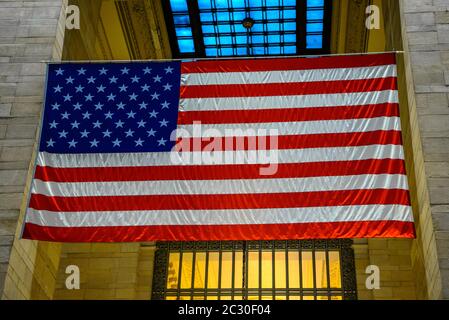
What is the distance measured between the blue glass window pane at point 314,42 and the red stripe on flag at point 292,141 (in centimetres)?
1021

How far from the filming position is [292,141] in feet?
39.1

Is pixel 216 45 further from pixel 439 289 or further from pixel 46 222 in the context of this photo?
pixel 439 289

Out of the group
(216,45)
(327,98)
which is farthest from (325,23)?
(327,98)

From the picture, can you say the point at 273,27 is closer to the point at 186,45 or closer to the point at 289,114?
the point at 186,45

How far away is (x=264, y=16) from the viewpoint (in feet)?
67.4

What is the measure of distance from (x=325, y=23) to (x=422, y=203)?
1068 cm

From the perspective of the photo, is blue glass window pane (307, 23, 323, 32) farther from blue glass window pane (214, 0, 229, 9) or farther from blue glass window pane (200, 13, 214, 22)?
blue glass window pane (200, 13, 214, 22)

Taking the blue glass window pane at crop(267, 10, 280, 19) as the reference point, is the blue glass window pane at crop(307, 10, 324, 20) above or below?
above

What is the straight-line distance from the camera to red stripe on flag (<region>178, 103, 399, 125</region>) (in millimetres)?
12047

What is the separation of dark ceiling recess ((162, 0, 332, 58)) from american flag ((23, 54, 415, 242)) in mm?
7690

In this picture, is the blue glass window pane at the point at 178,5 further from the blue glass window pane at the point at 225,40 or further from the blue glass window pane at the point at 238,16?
the blue glass window pane at the point at 225,40

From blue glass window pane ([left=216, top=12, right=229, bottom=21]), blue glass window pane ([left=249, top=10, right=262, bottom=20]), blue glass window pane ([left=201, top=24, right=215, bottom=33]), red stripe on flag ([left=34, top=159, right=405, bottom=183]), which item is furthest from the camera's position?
blue glass window pane ([left=201, top=24, right=215, bottom=33])

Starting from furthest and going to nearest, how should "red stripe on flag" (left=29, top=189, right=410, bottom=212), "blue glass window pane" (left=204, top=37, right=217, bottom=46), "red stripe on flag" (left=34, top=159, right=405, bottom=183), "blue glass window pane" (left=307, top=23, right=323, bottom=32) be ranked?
"blue glass window pane" (left=204, top=37, right=217, bottom=46), "blue glass window pane" (left=307, top=23, right=323, bottom=32), "red stripe on flag" (left=34, top=159, right=405, bottom=183), "red stripe on flag" (left=29, top=189, right=410, bottom=212)

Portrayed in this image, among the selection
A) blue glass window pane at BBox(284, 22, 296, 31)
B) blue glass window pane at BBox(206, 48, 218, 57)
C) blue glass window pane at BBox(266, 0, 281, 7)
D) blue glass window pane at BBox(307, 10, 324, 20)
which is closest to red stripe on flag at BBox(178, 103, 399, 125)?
blue glass window pane at BBox(266, 0, 281, 7)
